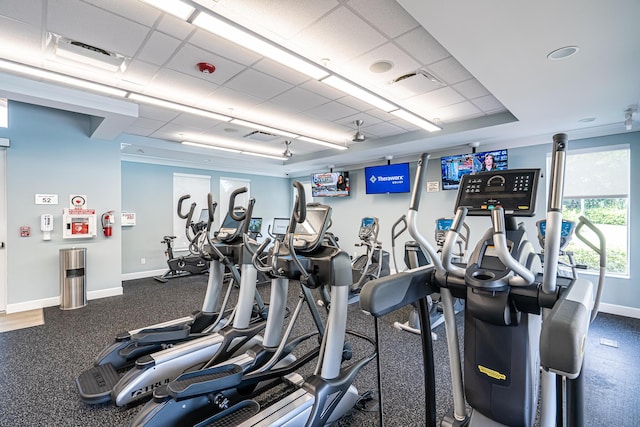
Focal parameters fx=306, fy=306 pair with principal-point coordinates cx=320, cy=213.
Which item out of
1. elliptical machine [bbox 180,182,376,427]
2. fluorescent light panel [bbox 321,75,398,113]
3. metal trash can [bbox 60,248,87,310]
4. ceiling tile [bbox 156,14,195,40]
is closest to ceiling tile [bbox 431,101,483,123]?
fluorescent light panel [bbox 321,75,398,113]

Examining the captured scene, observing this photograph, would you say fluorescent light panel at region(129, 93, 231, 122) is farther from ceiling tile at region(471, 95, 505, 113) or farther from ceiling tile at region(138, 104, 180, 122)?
ceiling tile at region(471, 95, 505, 113)

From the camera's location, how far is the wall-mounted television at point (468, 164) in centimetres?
534

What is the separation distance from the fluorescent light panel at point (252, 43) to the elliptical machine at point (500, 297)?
181 cm

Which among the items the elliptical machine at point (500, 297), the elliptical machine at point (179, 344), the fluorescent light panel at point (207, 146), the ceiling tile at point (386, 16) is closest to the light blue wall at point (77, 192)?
the fluorescent light panel at point (207, 146)

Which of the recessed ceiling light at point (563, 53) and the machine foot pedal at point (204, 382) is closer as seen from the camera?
the machine foot pedal at point (204, 382)

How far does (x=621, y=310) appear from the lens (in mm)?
4488

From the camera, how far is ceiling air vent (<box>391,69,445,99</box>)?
3.30 m

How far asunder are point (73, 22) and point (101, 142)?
130 inches

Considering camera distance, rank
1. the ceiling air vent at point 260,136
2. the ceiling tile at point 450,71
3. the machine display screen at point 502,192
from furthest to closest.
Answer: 1. the ceiling air vent at point 260,136
2. the ceiling tile at point 450,71
3. the machine display screen at point 502,192

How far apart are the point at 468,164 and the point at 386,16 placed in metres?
4.06

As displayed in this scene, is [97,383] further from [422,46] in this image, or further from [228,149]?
[228,149]

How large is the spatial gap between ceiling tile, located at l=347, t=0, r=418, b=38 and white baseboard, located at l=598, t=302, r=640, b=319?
5070 millimetres

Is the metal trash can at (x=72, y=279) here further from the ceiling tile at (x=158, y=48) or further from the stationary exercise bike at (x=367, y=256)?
the stationary exercise bike at (x=367, y=256)

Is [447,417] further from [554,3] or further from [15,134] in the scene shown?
[15,134]
